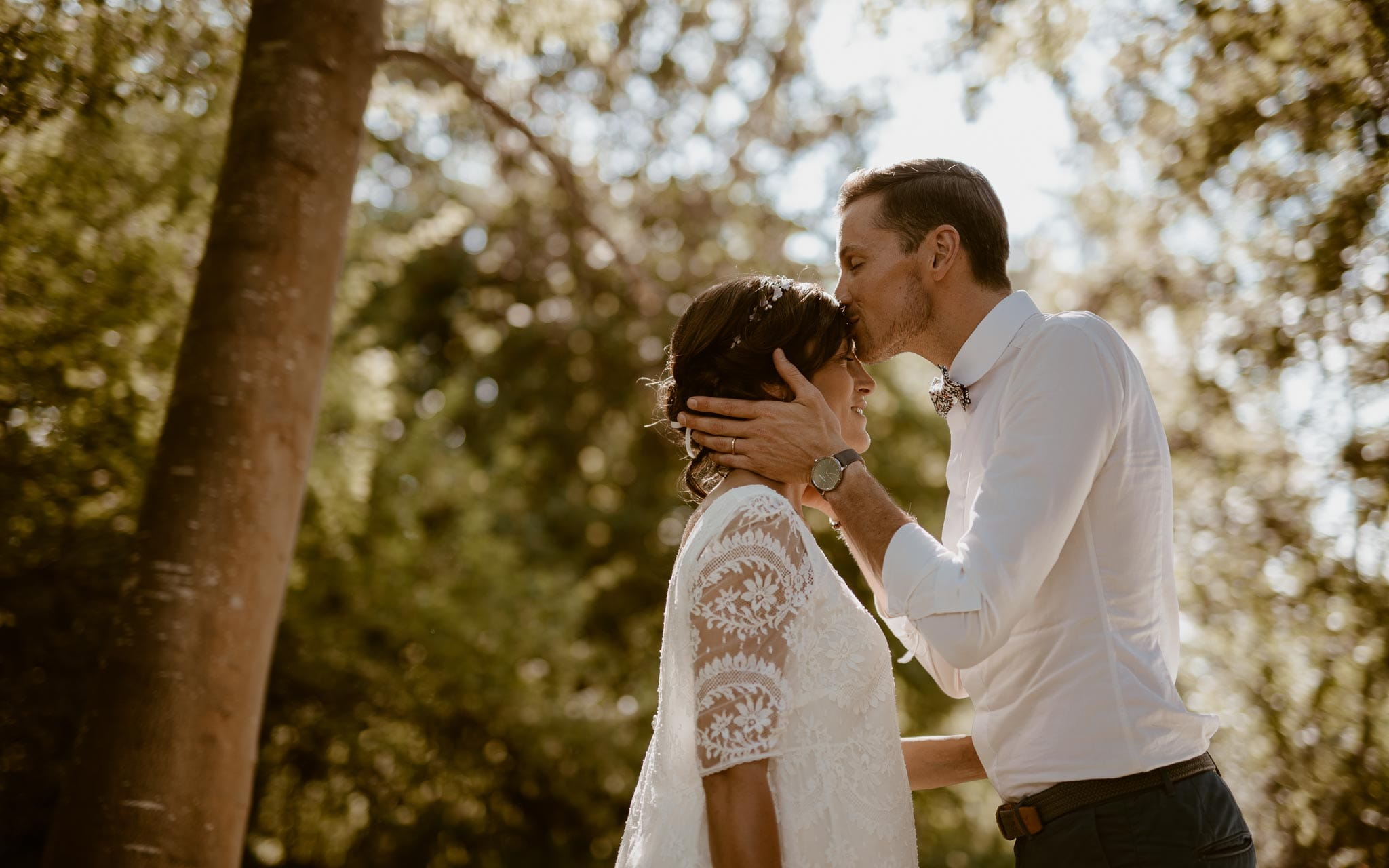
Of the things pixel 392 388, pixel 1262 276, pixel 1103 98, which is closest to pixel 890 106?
pixel 1103 98

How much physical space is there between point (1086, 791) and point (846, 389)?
3.62 ft

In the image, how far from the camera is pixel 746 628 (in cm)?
223

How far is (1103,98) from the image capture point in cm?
729

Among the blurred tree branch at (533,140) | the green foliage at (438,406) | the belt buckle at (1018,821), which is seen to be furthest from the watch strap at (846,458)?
the green foliage at (438,406)

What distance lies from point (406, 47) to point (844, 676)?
3002 millimetres

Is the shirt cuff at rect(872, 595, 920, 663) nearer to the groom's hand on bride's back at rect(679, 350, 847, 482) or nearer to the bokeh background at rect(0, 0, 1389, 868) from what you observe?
the groom's hand on bride's back at rect(679, 350, 847, 482)

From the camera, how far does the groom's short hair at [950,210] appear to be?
2760 mm

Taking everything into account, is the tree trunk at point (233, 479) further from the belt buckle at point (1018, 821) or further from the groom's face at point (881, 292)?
the belt buckle at point (1018, 821)

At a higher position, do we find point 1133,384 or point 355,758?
point 1133,384

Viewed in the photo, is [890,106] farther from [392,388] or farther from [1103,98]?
[392,388]

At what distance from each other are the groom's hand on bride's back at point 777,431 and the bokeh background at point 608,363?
290cm

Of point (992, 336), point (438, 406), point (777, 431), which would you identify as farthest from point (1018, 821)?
point (438, 406)

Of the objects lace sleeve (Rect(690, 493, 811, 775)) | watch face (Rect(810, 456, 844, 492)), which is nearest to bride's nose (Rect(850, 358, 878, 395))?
watch face (Rect(810, 456, 844, 492))

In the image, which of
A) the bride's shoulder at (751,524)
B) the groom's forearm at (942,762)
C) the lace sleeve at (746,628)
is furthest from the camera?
the groom's forearm at (942,762)
